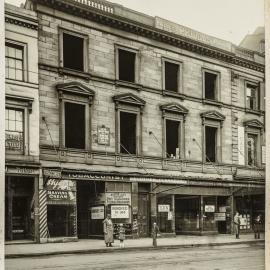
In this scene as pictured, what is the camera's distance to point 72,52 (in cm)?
712

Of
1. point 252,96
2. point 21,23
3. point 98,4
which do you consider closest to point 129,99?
point 98,4

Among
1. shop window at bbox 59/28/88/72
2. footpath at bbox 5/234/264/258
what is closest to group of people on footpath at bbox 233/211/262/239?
footpath at bbox 5/234/264/258

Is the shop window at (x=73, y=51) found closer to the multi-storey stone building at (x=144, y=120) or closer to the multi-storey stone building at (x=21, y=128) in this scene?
the multi-storey stone building at (x=144, y=120)

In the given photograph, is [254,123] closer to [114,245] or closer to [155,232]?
[155,232]

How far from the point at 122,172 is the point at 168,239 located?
5.71 ft

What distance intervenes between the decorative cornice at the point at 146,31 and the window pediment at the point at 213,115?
2.95 feet

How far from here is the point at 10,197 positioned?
505 centimetres

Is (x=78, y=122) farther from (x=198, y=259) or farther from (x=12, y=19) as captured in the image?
(x=198, y=259)

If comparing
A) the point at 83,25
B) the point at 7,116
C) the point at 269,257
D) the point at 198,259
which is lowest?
the point at 198,259

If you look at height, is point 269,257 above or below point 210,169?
below

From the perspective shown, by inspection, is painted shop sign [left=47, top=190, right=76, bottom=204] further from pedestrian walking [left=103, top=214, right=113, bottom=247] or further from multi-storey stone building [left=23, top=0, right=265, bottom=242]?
pedestrian walking [left=103, top=214, right=113, bottom=247]

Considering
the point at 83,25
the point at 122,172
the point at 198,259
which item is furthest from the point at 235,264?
the point at 83,25

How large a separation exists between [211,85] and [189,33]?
1.28 m

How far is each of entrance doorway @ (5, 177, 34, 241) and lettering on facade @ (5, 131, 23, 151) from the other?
358mm
